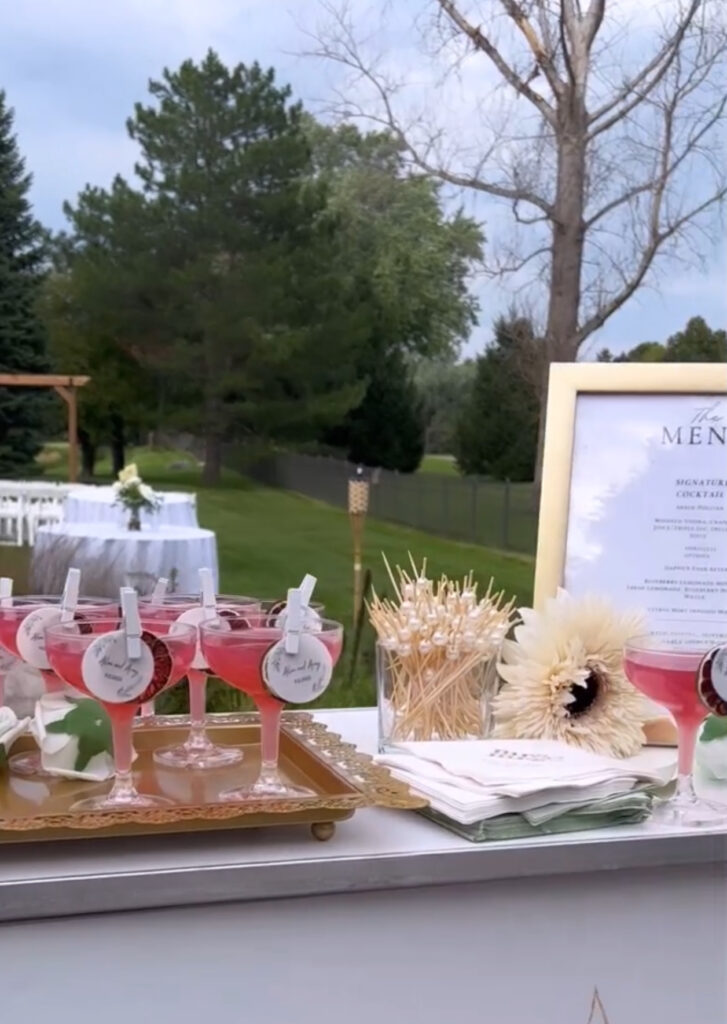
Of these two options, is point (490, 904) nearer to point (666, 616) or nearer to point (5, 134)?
point (666, 616)

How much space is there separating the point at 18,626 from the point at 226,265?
1769 millimetres

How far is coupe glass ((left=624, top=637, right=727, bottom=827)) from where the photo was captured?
0.67m

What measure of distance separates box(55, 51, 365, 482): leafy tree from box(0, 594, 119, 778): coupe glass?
1.66m

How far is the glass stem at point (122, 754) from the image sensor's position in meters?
0.62

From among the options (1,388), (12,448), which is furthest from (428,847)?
(12,448)

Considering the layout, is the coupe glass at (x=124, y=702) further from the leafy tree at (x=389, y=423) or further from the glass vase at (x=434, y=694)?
the leafy tree at (x=389, y=423)

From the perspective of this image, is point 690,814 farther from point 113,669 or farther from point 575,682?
point 113,669

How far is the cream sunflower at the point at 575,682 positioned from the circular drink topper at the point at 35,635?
1.04 ft

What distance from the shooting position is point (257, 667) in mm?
624

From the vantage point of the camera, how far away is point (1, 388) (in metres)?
2.48

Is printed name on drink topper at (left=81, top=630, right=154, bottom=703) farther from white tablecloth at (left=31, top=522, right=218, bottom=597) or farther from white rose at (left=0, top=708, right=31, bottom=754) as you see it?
white tablecloth at (left=31, top=522, right=218, bottom=597)

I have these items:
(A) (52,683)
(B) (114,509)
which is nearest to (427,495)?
(B) (114,509)

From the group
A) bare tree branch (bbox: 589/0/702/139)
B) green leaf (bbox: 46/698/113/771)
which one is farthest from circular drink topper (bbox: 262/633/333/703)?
bare tree branch (bbox: 589/0/702/139)

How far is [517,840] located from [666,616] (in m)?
0.31
